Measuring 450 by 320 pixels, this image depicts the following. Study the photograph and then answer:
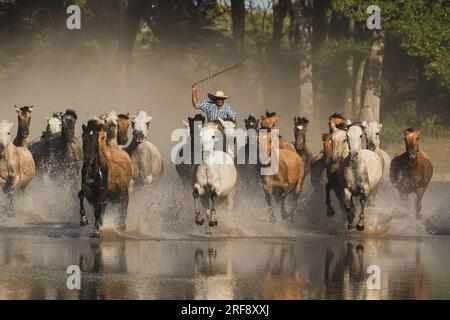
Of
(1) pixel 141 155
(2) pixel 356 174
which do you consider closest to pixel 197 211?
(2) pixel 356 174

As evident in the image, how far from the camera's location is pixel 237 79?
222 feet

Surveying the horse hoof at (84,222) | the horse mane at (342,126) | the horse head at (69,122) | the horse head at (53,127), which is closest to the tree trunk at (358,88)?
the horse head at (53,127)

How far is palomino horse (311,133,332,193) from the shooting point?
28.6 meters

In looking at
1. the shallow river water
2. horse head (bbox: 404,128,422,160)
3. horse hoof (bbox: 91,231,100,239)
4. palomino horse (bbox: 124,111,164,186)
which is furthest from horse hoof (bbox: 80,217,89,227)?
horse head (bbox: 404,128,422,160)

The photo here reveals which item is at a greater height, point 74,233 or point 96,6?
point 96,6

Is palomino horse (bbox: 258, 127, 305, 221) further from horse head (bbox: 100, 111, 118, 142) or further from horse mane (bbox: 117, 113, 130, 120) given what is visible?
horse mane (bbox: 117, 113, 130, 120)

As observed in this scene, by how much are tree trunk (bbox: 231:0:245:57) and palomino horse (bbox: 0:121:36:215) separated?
3392cm

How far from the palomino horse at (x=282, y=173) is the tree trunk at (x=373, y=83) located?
21.8 m

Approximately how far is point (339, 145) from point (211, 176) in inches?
129

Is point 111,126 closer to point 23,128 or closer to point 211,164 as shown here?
point 23,128

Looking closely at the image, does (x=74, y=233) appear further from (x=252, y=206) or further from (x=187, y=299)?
(x=187, y=299)

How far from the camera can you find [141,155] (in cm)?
2861

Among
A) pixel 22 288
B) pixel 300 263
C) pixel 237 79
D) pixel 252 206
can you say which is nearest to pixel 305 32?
pixel 237 79

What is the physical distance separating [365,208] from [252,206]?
203 cm
